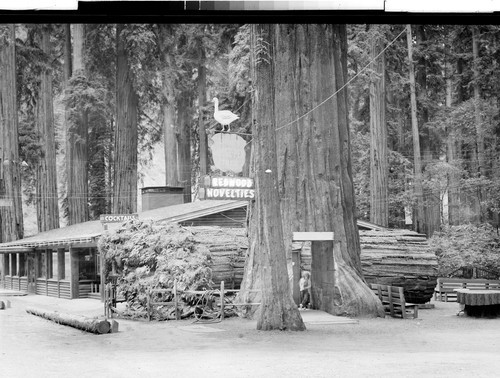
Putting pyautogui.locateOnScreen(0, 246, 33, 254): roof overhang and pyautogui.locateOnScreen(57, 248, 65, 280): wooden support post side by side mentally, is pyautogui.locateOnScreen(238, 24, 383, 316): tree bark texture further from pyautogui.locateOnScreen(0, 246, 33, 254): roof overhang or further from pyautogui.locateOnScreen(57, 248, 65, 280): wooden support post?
pyautogui.locateOnScreen(0, 246, 33, 254): roof overhang

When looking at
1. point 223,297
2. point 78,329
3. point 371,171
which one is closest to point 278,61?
point 371,171

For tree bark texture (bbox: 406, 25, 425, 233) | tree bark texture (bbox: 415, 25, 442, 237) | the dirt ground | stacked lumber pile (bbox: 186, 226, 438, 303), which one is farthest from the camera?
stacked lumber pile (bbox: 186, 226, 438, 303)

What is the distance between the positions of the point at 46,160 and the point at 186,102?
172 cm

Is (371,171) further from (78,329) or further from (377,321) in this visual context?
(78,329)

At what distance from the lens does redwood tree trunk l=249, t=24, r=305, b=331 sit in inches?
365

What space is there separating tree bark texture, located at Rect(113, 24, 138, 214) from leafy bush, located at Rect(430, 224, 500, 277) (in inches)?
168

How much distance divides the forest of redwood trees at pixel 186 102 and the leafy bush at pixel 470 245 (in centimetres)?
34

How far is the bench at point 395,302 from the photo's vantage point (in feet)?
33.6

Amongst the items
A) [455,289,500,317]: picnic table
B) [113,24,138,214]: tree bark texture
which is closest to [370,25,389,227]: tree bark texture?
[455,289,500,317]: picnic table

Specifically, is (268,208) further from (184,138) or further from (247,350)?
(247,350)

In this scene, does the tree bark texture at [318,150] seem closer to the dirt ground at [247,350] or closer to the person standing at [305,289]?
the person standing at [305,289]

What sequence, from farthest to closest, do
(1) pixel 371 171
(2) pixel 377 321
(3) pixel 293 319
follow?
(1) pixel 371 171 → (2) pixel 377 321 → (3) pixel 293 319

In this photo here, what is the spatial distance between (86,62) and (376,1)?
340 cm

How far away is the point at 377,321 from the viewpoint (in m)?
9.90
